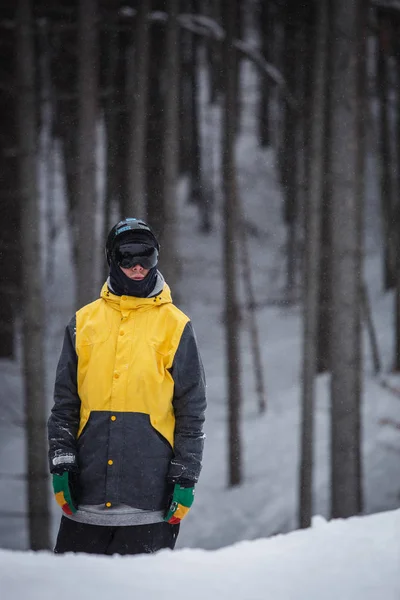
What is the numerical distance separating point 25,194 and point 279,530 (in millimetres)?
5721

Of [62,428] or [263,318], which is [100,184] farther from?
[62,428]

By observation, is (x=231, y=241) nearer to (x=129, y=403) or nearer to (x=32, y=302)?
(x=32, y=302)

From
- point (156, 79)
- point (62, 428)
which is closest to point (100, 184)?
point (156, 79)

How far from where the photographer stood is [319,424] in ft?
39.9

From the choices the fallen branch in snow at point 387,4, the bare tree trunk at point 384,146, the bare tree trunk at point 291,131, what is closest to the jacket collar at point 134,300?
the fallen branch in snow at point 387,4

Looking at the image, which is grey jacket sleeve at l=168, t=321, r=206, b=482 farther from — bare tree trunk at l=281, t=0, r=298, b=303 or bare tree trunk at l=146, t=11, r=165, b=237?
bare tree trunk at l=281, t=0, r=298, b=303

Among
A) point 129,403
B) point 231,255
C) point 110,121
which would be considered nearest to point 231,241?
point 231,255

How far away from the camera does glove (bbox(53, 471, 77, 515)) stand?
295cm

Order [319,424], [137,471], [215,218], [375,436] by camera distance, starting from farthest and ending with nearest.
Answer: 1. [215,218]
2. [319,424]
3. [375,436]
4. [137,471]

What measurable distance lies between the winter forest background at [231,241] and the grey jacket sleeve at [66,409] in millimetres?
5578

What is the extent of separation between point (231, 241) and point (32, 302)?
365cm

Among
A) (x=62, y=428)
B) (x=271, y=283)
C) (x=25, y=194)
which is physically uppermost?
(x=25, y=194)

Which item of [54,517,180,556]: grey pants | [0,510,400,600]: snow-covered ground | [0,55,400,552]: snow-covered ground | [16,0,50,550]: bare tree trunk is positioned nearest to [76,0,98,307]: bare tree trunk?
[16,0,50,550]: bare tree trunk

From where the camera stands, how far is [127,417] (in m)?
2.94
